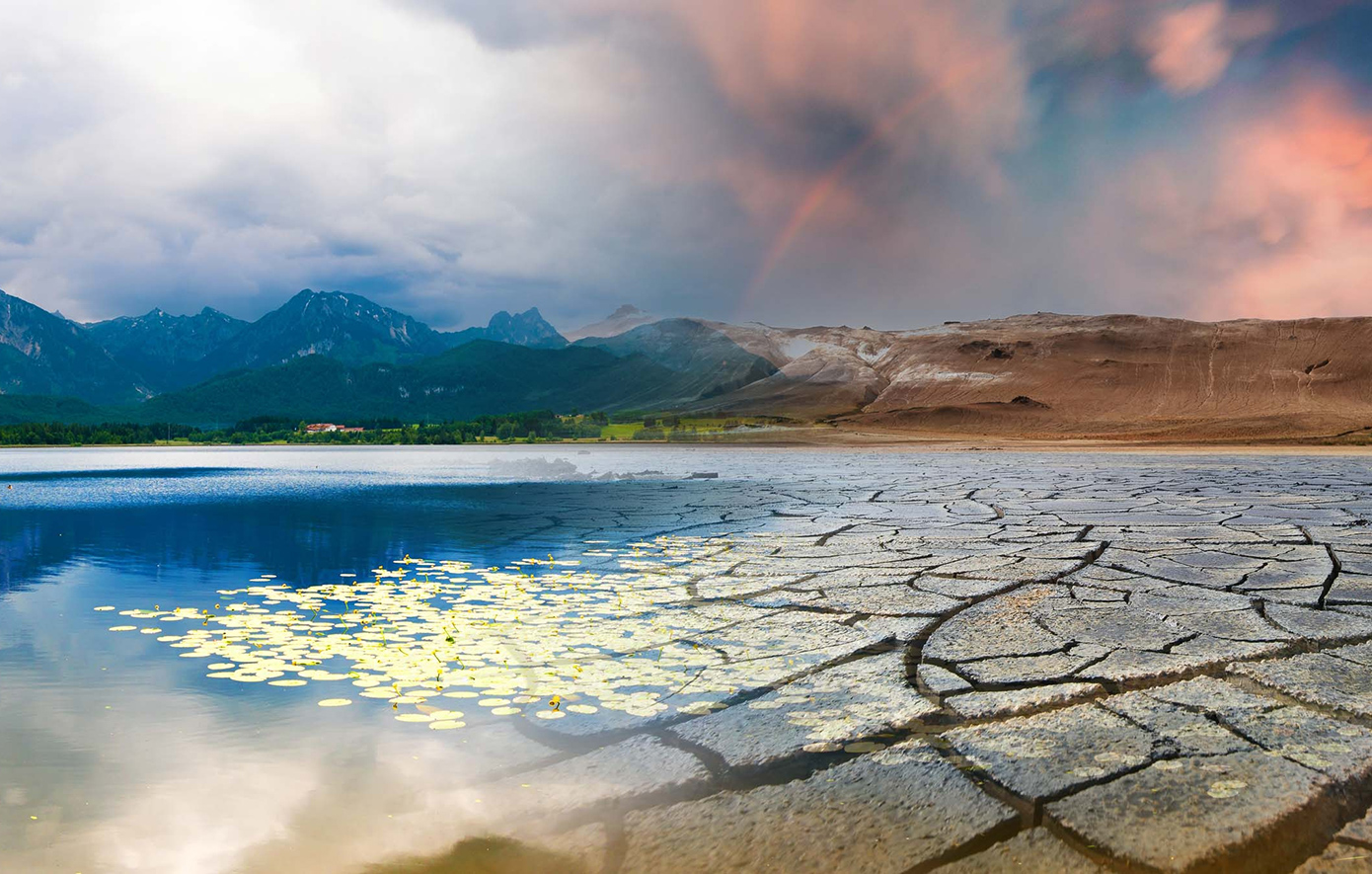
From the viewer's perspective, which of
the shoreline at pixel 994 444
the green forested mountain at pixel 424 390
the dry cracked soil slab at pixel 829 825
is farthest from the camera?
the green forested mountain at pixel 424 390

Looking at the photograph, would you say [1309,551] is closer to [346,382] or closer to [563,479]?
[563,479]

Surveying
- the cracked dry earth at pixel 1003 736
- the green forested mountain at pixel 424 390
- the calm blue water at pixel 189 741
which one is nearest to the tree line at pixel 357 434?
the green forested mountain at pixel 424 390

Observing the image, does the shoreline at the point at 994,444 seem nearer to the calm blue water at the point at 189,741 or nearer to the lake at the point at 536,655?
the lake at the point at 536,655

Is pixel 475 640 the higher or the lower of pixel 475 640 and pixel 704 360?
the lower

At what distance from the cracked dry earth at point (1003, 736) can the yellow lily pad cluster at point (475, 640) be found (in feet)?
1.12

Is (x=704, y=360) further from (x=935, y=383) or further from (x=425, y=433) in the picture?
(x=425, y=433)

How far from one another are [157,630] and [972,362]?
357ft

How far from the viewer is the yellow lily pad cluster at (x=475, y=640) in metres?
4.11

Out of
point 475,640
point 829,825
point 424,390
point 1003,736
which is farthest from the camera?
point 424,390

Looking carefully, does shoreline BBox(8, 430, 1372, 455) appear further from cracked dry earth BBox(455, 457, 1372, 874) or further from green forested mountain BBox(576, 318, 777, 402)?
green forested mountain BBox(576, 318, 777, 402)

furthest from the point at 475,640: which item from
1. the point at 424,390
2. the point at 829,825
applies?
the point at 424,390

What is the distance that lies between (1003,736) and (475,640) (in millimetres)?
3393

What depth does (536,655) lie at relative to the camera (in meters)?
4.88

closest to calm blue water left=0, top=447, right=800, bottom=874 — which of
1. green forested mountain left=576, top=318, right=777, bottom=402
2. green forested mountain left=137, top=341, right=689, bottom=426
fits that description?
green forested mountain left=576, top=318, right=777, bottom=402
